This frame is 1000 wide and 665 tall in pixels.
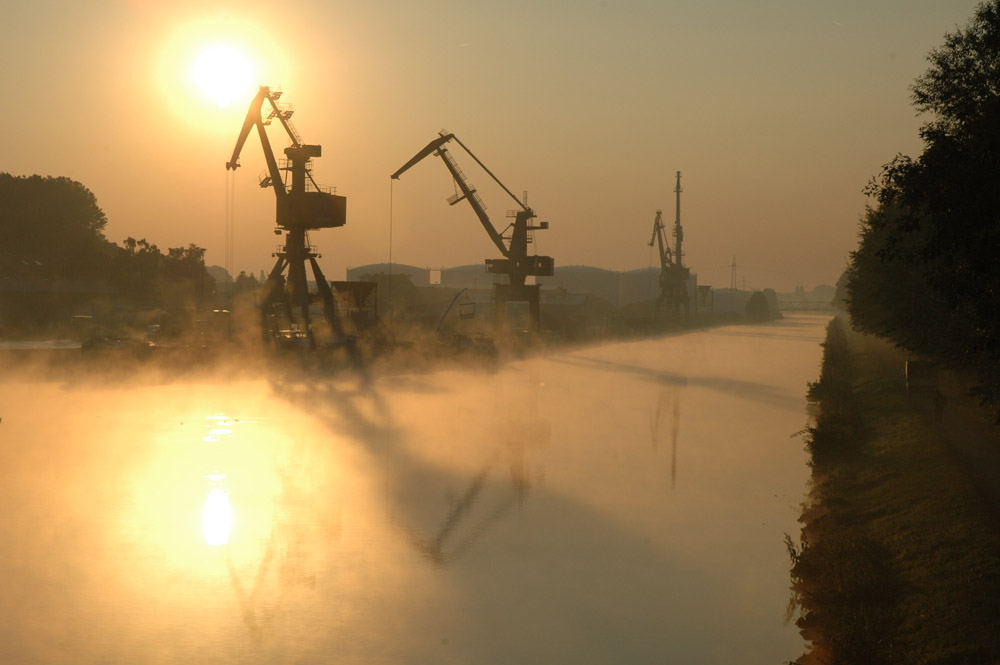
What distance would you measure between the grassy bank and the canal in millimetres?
1002

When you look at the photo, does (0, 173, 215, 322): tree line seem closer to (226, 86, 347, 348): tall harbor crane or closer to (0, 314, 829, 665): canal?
(226, 86, 347, 348): tall harbor crane

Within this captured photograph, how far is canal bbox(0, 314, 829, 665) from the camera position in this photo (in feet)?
57.9

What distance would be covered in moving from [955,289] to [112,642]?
49.7 feet

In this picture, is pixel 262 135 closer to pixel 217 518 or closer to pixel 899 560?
pixel 217 518

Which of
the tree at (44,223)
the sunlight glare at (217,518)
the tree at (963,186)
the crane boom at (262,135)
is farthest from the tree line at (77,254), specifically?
the tree at (963,186)

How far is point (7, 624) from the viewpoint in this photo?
17750 millimetres

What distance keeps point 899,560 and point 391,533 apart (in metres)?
11.8

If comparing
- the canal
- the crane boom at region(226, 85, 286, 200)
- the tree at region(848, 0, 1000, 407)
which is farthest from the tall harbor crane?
the tree at region(848, 0, 1000, 407)

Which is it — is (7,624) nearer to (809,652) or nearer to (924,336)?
(809,652)

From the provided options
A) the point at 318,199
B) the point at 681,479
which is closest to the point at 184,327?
the point at 318,199

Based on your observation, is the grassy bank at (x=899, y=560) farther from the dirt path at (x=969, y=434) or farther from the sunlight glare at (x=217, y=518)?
the sunlight glare at (x=217, y=518)

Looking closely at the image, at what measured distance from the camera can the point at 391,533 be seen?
24656 millimetres

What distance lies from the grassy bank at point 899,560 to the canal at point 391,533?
100 centimetres

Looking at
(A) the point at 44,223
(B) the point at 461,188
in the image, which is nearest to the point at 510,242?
(B) the point at 461,188
